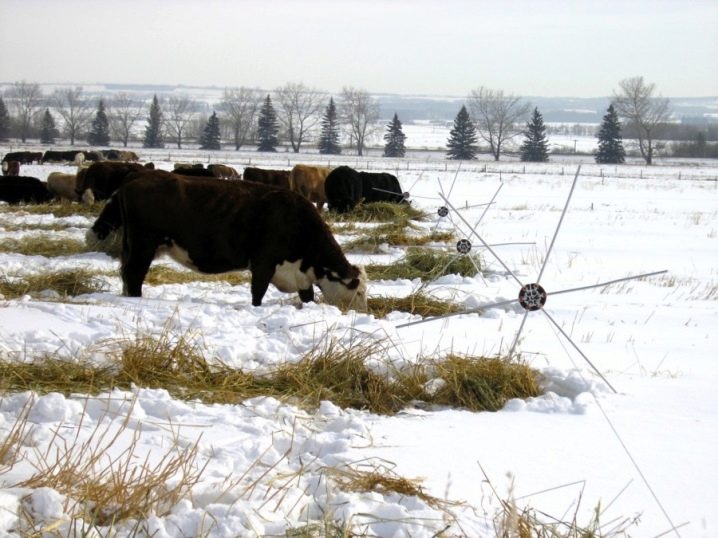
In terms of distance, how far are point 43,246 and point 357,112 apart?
382ft

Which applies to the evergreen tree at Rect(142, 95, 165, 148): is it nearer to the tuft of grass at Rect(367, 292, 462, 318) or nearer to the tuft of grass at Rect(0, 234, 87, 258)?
the tuft of grass at Rect(0, 234, 87, 258)

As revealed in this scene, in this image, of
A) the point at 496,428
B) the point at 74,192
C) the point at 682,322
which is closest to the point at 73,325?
the point at 496,428

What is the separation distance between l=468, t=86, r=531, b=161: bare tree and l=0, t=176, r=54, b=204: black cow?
77084 mm

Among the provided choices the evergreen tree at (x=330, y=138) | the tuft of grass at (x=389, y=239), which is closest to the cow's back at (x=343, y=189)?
the tuft of grass at (x=389, y=239)

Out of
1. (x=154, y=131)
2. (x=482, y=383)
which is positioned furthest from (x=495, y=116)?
(x=482, y=383)

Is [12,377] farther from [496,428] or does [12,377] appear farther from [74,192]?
[74,192]

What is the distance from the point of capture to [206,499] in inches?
134

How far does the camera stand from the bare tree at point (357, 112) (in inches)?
4843

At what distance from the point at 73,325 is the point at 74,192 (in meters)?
22.4

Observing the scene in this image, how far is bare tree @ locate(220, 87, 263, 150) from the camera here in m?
117

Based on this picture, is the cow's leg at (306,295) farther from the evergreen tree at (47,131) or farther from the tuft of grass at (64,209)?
the evergreen tree at (47,131)

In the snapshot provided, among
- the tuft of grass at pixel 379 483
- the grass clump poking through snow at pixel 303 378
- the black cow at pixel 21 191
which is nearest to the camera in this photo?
the tuft of grass at pixel 379 483

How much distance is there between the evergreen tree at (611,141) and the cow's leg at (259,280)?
84.7m

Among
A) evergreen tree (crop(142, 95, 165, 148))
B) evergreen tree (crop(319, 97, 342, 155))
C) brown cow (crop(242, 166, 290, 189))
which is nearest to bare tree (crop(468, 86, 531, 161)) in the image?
evergreen tree (crop(319, 97, 342, 155))
